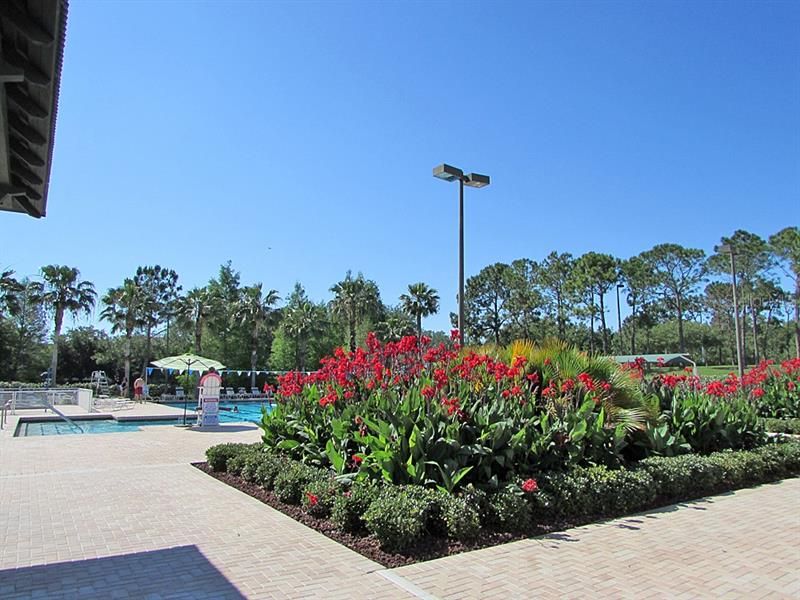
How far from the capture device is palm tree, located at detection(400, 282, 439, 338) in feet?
148

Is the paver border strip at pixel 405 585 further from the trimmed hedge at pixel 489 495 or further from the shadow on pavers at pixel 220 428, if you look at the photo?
the shadow on pavers at pixel 220 428

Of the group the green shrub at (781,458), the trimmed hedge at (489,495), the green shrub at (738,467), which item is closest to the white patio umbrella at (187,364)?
the trimmed hedge at (489,495)

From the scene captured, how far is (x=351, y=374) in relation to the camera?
768cm

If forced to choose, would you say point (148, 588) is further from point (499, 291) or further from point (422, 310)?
point (499, 291)

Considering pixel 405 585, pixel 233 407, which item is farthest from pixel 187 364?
pixel 405 585

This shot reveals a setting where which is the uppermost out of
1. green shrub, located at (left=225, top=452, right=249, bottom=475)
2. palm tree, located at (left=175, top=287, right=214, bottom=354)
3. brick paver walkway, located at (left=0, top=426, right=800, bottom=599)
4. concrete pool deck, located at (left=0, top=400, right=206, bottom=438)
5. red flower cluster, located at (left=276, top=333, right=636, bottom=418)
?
palm tree, located at (left=175, top=287, right=214, bottom=354)

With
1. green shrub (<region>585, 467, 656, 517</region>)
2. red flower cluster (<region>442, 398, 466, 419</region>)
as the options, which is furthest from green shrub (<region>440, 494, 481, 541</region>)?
green shrub (<region>585, 467, 656, 517</region>)

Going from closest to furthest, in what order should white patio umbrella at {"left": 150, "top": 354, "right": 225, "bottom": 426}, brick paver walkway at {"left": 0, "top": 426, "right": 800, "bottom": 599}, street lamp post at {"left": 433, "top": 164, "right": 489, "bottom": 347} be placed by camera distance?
brick paver walkway at {"left": 0, "top": 426, "right": 800, "bottom": 599}
street lamp post at {"left": 433, "top": 164, "right": 489, "bottom": 347}
white patio umbrella at {"left": 150, "top": 354, "right": 225, "bottom": 426}

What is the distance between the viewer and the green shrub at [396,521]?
459 cm

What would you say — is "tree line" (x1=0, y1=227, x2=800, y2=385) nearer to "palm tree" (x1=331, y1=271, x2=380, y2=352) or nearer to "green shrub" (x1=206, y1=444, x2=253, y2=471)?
"palm tree" (x1=331, y1=271, x2=380, y2=352)

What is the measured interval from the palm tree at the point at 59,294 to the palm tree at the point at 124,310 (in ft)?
5.70

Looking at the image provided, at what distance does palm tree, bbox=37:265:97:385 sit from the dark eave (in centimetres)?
3645

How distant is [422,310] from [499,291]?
9.51 metres

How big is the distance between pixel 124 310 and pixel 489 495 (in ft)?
128
